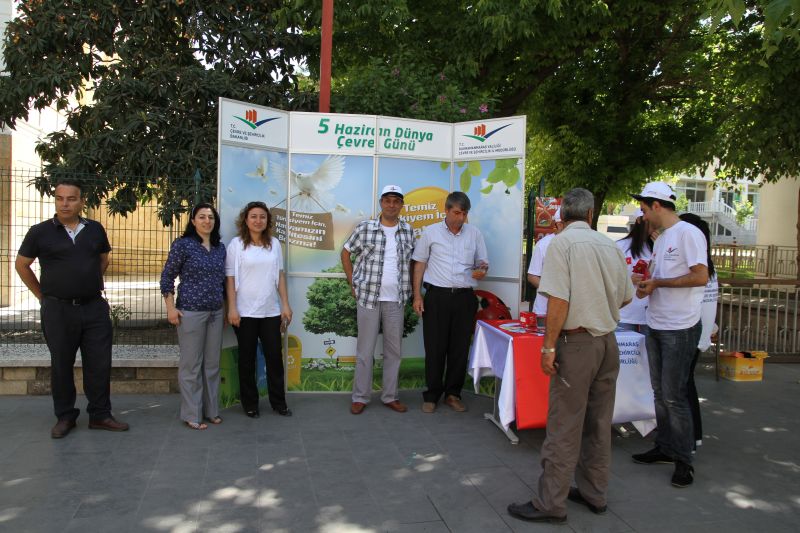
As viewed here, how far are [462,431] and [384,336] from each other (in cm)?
115

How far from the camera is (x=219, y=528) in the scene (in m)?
3.37

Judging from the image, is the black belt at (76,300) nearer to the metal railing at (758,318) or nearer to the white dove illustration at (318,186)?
the white dove illustration at (318,186)

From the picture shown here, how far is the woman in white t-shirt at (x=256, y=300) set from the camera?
5.18 meters

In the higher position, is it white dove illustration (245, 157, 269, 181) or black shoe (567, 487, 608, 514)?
white dove illustration (245, 157, 269, 181)

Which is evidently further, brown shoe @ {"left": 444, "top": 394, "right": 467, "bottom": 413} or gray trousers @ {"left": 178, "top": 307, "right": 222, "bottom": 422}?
brown shoe @ {"left": 444, "top": 394, "right": 467, "bottom": 413}

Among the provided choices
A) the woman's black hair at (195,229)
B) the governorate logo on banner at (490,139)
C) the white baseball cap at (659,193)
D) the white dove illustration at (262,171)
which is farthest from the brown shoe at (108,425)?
the white baseball cap at (659,193)

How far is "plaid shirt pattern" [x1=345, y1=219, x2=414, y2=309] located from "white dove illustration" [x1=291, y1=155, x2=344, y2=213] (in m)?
0.55

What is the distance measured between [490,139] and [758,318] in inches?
200

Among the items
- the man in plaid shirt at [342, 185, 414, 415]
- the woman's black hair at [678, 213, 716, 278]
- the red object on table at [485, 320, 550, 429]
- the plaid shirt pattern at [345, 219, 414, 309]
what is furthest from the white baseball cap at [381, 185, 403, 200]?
the woman's black hair at [678, 213, 716, 278]

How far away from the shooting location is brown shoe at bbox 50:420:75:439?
468 cm

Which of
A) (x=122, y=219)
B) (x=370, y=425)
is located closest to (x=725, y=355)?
(x=370, y=425)

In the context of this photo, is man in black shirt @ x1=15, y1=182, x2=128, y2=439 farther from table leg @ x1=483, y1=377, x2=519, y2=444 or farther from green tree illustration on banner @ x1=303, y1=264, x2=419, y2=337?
table leg @ x1=483, y1=377, x2=519, y2=444

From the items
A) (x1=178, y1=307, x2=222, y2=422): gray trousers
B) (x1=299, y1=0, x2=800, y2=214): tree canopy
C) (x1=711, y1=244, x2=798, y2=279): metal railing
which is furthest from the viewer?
(x1=711, y1=244, x2=798, y2=279): metal railing

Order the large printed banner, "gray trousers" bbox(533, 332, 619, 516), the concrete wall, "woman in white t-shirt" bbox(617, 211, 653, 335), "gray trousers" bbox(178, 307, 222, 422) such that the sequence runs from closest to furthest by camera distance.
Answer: "gray trousers" bbox(533, 332, 619, 516) → "gray trousers" bbox(178, 307, 222, 422) → "woman in white t-shirt" bbox(617, 211, 653, 335) → the large printed banner → the concrete wall
